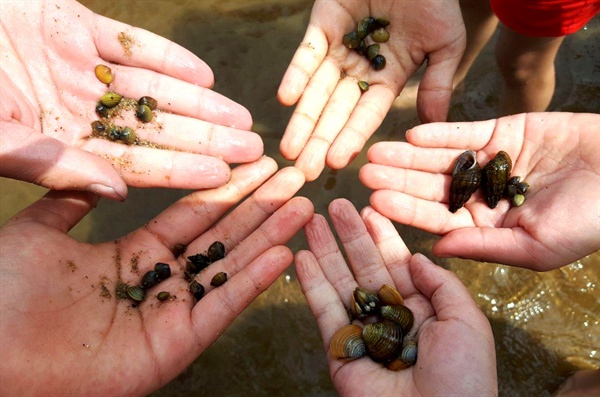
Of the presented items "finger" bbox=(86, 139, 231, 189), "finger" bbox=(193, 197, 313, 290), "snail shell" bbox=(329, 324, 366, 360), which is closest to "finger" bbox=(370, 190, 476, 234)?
"finger" bbox=(193, 197, 313, 290)

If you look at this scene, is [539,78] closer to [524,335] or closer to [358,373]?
[524,335]

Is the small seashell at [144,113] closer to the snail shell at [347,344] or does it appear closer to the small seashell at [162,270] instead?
the small seashell at [162,270]

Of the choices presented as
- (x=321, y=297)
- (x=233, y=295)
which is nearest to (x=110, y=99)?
(x=233, y=295)

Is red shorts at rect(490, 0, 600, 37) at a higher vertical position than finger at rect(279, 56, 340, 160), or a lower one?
higher

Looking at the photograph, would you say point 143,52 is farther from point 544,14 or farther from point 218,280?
point 544,14

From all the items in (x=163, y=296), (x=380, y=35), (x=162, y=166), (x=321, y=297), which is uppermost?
(x=380, y=35)

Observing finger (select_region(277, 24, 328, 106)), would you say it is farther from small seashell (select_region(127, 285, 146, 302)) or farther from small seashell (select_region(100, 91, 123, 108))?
small seashell (select_region(127, 285, 146, 302))

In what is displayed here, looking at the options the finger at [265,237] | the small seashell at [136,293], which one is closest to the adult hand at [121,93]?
the finger at [265,237]
